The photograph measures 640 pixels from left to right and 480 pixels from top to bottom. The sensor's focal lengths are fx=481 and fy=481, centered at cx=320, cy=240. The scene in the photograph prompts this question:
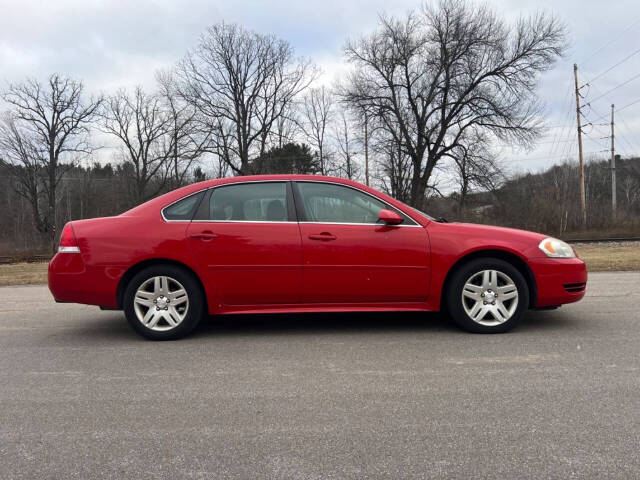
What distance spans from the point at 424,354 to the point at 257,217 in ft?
6.72

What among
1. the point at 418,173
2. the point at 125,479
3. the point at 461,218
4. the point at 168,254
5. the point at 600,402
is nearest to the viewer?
the point at 125,479

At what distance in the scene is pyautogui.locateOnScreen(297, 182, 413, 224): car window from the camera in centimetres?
478

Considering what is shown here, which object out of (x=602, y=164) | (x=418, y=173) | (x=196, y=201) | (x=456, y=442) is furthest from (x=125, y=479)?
(x=602, y=164)

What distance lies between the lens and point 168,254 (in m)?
4.61

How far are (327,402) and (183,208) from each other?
2587 mm

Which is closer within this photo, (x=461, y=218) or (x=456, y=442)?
(x=456, y=442)

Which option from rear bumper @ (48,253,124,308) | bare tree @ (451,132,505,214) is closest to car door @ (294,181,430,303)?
rear bumper @ (48,253,124,308)

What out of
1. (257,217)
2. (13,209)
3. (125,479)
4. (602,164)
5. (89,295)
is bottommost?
(125,479)

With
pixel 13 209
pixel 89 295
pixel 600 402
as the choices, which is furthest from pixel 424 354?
pixel 13 209

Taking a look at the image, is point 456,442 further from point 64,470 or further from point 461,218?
point 461,218

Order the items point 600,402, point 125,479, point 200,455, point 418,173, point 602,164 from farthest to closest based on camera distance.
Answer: point 602,164 < point 418,173 < point 600,402 < point 200,455 < point 125,479

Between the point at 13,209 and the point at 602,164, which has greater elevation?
the point at 602,164

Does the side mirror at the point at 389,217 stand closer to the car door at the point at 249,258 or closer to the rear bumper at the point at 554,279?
the car door at the point at 249,258

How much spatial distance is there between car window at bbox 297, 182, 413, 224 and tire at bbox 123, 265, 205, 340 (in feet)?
4.48
